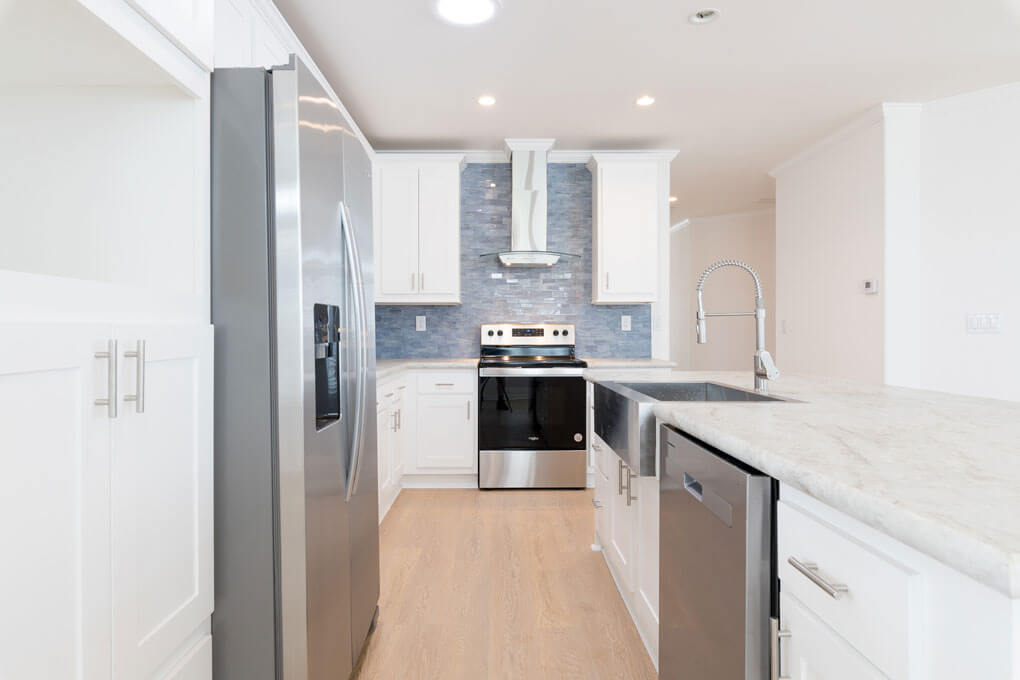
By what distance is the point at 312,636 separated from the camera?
1.23 meters

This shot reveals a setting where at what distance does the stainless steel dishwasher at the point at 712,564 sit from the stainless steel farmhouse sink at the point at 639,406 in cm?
10

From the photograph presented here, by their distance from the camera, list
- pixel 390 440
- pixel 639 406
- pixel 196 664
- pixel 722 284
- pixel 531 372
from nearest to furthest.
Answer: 1. pixel 196 664
2. pixel 639 406
3. pixel 390 440
4. pixel 531 372
5. pixel 722 284

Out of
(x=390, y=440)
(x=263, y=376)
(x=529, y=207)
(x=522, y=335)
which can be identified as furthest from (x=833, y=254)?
(x=263, y=376)

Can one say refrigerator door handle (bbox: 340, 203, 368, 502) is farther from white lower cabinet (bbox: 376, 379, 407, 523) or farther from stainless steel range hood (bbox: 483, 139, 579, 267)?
stainless steel range hood (bbox: 483, 139, 579, 267)

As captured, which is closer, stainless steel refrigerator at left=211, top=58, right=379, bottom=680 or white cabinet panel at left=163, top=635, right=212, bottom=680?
white cabinet panel at left=163, top=635, right=212, bottom=680

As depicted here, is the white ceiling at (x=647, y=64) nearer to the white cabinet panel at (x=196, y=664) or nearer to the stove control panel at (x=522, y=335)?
the stove control panel at (x=522, y=335)

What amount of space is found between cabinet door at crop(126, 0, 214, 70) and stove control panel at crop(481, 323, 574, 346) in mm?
2936

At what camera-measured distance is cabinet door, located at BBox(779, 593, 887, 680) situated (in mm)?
648

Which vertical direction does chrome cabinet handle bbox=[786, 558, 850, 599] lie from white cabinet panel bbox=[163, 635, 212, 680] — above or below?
above

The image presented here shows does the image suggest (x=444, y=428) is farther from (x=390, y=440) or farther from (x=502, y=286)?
(x=502, y=286)

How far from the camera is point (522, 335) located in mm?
3996

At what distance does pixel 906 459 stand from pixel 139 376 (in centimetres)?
126

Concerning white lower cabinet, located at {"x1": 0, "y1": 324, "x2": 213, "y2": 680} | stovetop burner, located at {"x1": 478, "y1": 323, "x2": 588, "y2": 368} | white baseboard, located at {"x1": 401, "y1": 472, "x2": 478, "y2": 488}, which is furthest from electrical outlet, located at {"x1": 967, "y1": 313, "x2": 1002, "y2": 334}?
white lower cabinet, located at {"x1": 0, "y1": 324, "x2": 213, "y2": 680}

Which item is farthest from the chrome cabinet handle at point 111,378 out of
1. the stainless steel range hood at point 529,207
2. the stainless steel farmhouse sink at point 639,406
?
the stainless steel range hood at point 529,207
